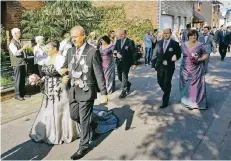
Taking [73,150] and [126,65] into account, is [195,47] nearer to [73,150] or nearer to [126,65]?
[126,65]

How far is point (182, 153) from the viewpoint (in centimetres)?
477

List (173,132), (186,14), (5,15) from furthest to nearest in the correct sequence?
(186,14) → (5,15) → (173,132)

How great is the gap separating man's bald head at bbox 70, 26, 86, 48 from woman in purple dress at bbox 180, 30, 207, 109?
3202 mm

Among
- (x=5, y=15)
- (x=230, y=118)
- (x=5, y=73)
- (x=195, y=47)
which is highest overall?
(x=5, y=15)

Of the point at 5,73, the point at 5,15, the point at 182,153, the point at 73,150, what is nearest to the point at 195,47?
the point at 182,153

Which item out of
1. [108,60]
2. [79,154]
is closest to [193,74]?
[108,60]

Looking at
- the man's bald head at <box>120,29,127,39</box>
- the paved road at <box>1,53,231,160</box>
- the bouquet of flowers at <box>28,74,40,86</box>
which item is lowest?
the paved road at <box>1,53,231,160</box>

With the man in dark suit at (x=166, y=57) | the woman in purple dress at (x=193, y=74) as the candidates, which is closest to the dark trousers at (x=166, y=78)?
the man in dark suit at (x=166, y=57)

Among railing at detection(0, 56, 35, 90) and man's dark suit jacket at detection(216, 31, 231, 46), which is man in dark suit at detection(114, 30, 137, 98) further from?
man's dark suit jacket at detection(216, 31, 231, 46)

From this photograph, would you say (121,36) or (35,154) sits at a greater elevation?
(121,36)

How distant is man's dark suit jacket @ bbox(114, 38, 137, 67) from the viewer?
8.36 metres

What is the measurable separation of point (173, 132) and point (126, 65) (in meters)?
3.18

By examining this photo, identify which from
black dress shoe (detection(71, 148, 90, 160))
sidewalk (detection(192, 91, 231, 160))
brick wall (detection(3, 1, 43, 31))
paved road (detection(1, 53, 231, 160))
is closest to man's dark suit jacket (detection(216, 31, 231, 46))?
paved road (detection(1, 53, 231, 160))

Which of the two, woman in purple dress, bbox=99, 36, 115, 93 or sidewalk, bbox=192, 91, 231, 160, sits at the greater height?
woman in purple dress, bbox=99, 36, 115, 93
